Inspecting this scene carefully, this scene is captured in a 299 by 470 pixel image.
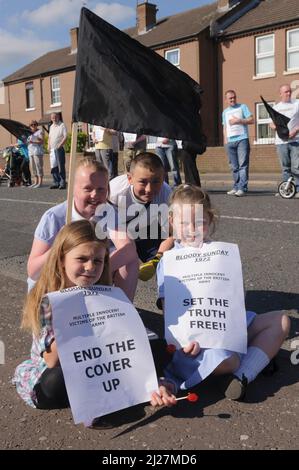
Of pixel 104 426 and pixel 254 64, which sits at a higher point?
pixel 254 64

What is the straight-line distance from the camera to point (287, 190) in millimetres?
10281

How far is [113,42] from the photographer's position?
12.1 ft

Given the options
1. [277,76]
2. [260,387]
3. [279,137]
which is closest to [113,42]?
[260,387]

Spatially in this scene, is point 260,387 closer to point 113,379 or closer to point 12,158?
point 113,379

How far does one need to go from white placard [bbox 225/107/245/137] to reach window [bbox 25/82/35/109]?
33.3 m

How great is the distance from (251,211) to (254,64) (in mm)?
21611

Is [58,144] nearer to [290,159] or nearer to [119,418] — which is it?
[290,159]

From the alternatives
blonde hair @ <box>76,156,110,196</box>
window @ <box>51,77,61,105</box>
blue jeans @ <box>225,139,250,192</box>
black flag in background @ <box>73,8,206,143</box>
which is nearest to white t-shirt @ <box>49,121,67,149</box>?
blue jeans @ <box>225,139,250,192</box>

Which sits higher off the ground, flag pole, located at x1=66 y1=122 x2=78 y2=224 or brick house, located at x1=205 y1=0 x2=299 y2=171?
brick house, located at x1=205 y1=0 x2=299 y2=171

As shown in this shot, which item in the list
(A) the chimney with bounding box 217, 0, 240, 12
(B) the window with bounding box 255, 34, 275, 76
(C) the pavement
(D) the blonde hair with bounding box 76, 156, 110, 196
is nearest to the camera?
(C) the pavement

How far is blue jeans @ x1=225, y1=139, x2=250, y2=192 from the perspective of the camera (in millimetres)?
10914

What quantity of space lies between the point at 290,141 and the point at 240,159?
42.0 inches

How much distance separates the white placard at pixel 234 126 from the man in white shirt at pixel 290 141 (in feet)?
2.51

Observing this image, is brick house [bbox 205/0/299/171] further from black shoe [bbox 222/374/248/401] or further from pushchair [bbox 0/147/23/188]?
black shoe [bbox 222/374/248/401]
